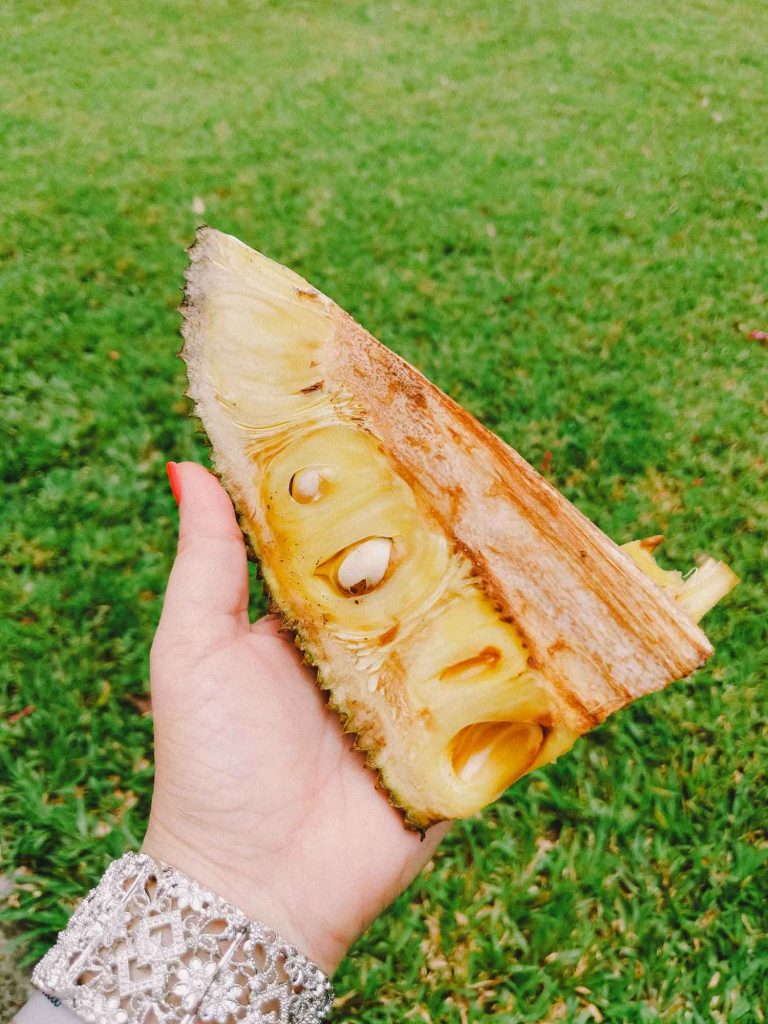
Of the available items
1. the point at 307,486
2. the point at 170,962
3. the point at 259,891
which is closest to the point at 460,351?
the point at 307,486

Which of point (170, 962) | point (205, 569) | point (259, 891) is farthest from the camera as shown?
point (205, 569)

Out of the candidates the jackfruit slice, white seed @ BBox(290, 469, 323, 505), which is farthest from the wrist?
white seed @ BBox(290, 469, 323, 505)

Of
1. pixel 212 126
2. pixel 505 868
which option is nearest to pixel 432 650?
pixel 505 868

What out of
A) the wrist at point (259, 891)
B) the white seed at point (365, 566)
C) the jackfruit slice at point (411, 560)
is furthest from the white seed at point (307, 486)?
the wrist at point (259, 891)

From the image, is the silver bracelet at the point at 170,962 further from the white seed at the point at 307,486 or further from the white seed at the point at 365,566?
the white seed at the point at 307,486

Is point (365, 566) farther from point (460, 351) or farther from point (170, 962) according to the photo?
point (460, 351)

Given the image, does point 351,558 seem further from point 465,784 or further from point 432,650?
point 465,784

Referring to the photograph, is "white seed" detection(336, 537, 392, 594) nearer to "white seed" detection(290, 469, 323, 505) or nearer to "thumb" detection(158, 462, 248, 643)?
"white seed" detection(290, 469, 323, 505)
